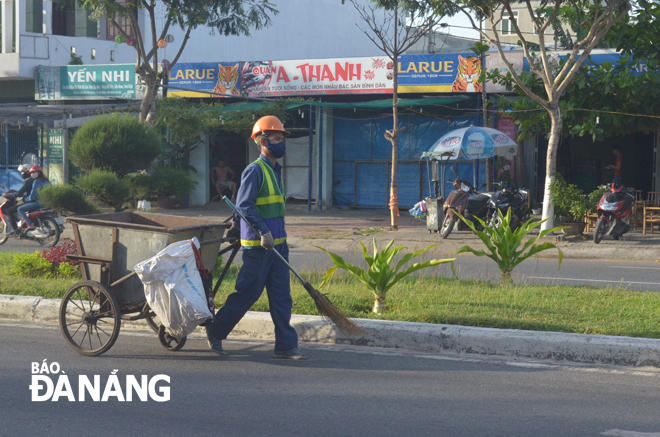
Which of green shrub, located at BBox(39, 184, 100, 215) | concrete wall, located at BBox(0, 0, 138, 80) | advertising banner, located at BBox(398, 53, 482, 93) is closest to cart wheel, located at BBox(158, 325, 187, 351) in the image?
green shrub, located at BBox(39, 184, 100, 215)

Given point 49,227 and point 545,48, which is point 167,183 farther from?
point 545,48

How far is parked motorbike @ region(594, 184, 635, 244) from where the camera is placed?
13.5 meters

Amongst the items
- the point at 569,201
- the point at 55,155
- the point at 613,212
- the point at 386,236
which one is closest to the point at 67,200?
the point at 386,236

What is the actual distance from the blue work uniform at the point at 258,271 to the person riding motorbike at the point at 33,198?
8866mm

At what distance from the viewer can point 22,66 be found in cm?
2412

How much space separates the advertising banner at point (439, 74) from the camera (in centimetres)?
1853

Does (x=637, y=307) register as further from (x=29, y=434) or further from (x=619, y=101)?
(x=619, y=101)

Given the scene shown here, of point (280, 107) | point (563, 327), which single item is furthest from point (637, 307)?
point (280, 107)

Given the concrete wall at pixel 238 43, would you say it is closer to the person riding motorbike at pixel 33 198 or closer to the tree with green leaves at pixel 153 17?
the tree with green leaves at pixel 153 17

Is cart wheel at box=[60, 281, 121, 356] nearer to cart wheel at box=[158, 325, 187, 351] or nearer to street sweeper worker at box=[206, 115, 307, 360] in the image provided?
cart wheel at box=[158, 325, 187, 351]

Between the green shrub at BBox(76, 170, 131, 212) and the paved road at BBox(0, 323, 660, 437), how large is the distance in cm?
468

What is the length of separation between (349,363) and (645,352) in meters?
2.22

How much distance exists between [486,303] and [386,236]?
815 cm

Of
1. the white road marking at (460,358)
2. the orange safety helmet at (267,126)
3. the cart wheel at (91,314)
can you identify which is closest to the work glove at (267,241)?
the orange safety helmet at (267,126)
